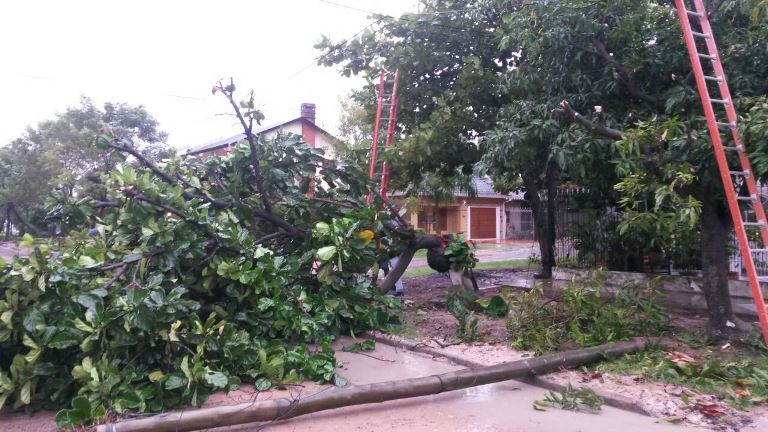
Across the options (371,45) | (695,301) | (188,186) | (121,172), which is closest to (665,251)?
(695,301)

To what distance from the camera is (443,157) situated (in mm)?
11656

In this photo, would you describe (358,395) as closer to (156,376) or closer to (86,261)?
(156,376)

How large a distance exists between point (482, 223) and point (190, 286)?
28.4 metres

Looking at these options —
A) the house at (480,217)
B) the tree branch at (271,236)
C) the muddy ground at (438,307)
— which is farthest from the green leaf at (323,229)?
the house at (480,217)

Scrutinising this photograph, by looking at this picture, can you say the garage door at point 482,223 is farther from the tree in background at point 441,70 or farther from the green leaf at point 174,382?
the green leaf at point 174,382

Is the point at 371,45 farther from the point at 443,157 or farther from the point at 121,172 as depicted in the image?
the point at 121,172

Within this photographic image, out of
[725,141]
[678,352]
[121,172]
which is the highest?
[725,141]

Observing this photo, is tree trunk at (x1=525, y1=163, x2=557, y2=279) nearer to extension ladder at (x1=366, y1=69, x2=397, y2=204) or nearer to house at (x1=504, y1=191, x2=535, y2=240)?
extension ladder at (x1=366, y1=69, x2=397, y2=204)

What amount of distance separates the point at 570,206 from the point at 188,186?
7.86 metres

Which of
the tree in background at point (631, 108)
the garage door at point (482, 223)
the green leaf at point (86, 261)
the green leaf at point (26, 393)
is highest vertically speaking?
the garage door at point (482, 223)

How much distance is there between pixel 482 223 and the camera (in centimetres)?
3388

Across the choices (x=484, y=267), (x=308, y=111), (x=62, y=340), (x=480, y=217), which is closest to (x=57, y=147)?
(x=308, y=111)

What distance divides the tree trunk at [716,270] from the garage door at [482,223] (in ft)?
84.8

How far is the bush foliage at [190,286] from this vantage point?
5.04m
